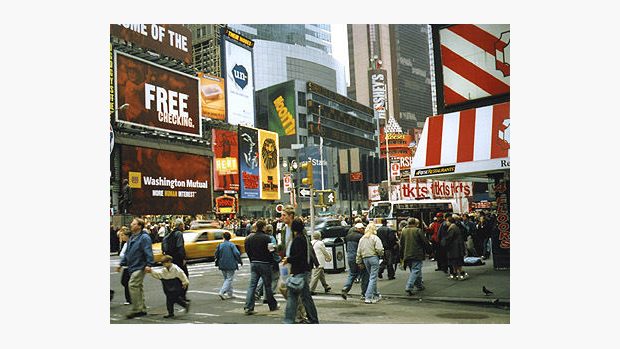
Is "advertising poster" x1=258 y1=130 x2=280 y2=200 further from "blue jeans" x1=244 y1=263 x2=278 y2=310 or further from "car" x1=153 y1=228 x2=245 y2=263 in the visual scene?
"blue jeans" x1=244 y1=263 x2=278 y2=310

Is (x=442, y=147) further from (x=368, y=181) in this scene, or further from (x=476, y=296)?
(x=368, y=181)

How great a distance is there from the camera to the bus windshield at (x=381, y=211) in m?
32.9

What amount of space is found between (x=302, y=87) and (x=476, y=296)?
76.9 metres

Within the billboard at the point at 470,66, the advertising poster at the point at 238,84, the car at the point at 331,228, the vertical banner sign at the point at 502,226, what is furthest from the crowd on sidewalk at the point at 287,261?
the advertising poster at the point at 238,84

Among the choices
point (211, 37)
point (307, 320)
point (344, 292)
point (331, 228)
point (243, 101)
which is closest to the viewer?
point (307, 320)

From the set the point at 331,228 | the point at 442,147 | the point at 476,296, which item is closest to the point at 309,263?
the point at 442,147

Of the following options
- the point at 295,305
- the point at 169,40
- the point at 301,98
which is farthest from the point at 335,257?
the point at 301,98

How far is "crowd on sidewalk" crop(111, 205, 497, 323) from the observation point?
919 cm

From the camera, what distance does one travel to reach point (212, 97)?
5347 cm

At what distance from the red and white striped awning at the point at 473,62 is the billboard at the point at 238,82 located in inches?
1841

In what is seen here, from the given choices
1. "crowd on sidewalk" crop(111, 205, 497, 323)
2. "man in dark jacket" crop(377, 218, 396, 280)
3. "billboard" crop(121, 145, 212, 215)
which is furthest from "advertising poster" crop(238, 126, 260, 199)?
"crowd on sidewalk" crop(111, 205, 497, 323)

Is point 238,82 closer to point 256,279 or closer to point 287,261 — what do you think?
point 256,279

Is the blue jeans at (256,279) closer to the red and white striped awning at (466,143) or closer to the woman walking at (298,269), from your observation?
the woman walking at (298,269)

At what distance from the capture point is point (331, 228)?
27.0 metres
